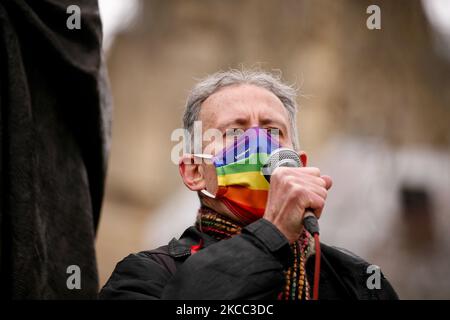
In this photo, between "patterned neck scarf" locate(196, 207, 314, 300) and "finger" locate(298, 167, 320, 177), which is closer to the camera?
"finger" locate(298, 167, 320, 177)

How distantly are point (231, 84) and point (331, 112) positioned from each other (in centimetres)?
919

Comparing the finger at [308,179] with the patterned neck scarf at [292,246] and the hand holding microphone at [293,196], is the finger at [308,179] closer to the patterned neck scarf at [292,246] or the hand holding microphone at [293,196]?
the hand holding microphone at [293,196]

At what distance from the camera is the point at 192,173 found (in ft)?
8.07

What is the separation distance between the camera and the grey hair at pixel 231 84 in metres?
2.59

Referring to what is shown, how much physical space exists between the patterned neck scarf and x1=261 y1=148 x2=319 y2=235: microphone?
278 millimetres

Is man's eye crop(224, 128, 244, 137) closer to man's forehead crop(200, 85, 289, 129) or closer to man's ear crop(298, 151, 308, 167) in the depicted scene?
man's forehead crop(200, 85, 289, 129)

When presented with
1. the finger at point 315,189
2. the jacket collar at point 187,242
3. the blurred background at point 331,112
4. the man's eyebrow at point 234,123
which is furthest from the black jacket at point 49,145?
the blurred background at point 331,112

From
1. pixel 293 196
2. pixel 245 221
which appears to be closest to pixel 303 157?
pixel 245 221

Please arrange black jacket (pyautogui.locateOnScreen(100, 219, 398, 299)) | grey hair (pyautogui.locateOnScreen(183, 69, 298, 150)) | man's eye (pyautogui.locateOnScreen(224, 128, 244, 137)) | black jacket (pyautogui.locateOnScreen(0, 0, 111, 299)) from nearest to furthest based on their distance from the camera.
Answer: black jacket (pyautogui.locateOnScreen(100, 219, 398, 299)) < black jacket (pyautogui.locateOnScreen(0, 0, 111, 299)) < man's eye (pyautogui.locateOnScreen(224, 128, 244, 137)) < grey hair (pyautogui.locateOnScreen(183, 69, 298, 150))

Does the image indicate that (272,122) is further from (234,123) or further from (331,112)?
(331,112)

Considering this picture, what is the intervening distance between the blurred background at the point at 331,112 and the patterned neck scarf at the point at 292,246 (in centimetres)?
674

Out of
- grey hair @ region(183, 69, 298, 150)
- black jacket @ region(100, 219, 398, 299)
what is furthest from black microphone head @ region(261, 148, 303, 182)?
grey hair @ region(183, 69, 298, 150)

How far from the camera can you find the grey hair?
8.50 feet
